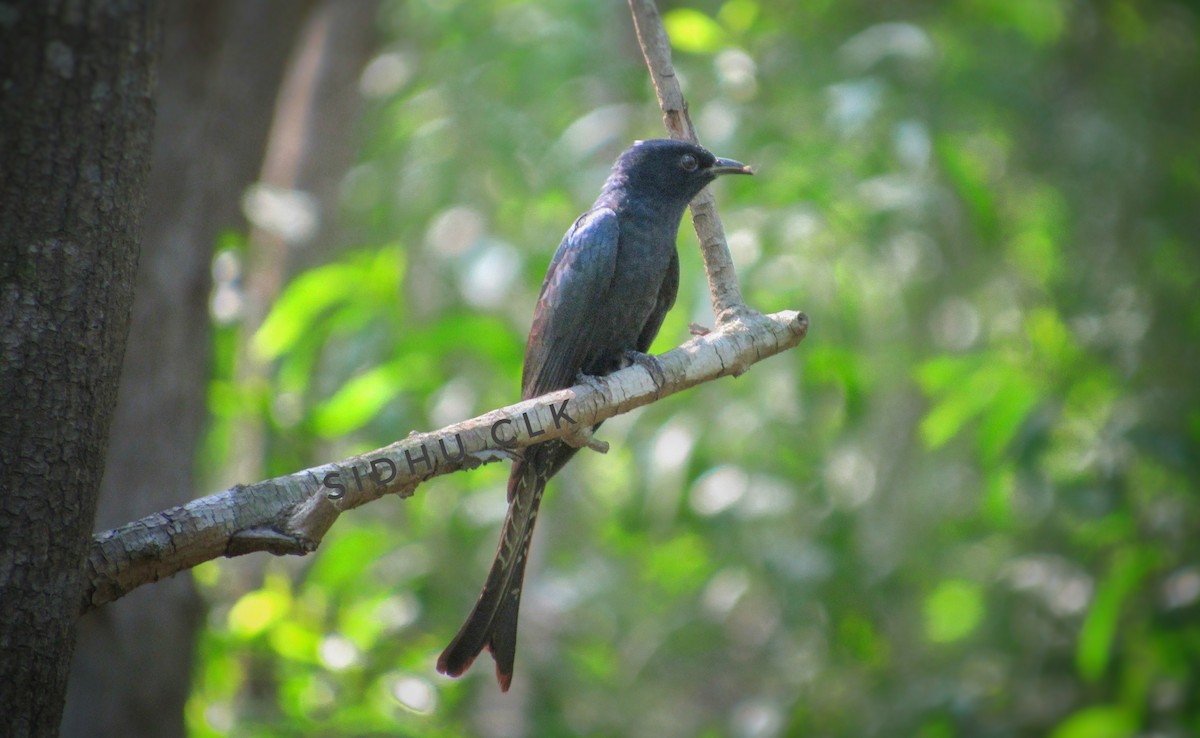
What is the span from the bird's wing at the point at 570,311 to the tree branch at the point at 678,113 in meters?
0.43

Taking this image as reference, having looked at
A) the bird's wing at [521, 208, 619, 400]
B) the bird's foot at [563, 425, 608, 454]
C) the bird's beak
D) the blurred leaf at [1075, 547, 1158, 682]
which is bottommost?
the blurred leaf at [1075, 547, 1158, 682]

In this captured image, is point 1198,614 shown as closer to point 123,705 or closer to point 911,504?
point 911,504

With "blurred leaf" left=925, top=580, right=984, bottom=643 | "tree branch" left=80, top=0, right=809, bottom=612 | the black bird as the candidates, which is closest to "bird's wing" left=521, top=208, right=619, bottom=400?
the black bird

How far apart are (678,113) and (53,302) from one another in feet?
6.87

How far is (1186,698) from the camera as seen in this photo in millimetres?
5559

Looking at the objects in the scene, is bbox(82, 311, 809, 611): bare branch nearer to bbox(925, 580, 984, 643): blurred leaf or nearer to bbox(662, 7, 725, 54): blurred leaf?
bbox(662, 7, 725, 54): blurred leaf

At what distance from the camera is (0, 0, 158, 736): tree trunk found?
1985 millimetres

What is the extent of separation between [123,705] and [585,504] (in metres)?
4.11

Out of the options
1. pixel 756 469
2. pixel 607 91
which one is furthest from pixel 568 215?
pixel 756 469

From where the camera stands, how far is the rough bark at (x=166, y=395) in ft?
13.9

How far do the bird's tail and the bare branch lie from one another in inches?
26.5

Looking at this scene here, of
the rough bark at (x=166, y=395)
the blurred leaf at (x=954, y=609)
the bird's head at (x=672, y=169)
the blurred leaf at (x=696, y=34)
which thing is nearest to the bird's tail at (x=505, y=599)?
the bird's head at (x=672, y=169)

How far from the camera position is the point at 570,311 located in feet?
11.9

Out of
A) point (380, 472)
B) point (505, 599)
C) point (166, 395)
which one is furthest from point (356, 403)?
point (380, 472)
